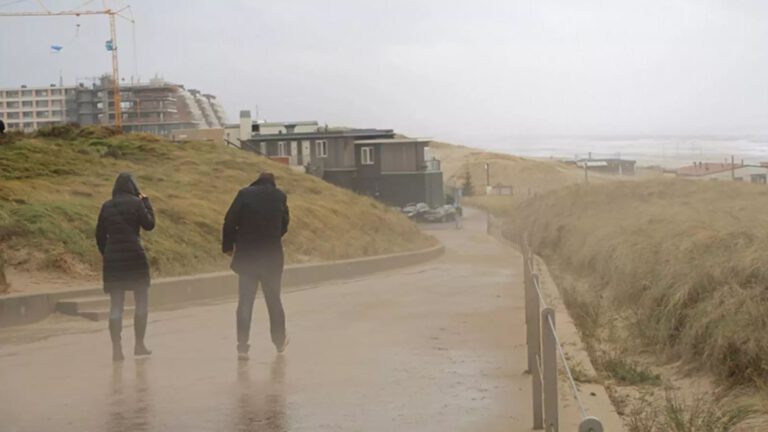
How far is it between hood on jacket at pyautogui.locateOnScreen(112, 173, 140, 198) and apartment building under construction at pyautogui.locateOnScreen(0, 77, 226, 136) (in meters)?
54.7

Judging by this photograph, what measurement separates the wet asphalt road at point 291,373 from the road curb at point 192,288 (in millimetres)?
302

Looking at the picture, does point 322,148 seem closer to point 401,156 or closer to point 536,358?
point 401,156

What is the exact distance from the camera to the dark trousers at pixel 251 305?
36.9ft

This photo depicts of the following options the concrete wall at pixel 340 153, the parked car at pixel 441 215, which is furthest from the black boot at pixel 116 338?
the concrete wall at pixel 340 153

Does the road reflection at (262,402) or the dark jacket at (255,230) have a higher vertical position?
the dark jacket at (255,230)

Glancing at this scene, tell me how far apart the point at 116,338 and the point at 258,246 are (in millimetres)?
1588

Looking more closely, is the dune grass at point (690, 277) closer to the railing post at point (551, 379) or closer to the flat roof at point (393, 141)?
the railing post at point (551, 379)

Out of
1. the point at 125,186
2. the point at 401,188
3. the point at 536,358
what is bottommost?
the point at 401,188

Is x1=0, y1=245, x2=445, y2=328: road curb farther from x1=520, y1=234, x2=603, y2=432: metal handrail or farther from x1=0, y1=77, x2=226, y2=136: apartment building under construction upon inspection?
x1=0, y1=77, x2=226, y2=136: apartment building under construction

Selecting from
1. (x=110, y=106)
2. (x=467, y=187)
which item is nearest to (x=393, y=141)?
(x=110, y=106)

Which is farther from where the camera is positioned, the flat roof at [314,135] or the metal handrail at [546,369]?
the flat roof at [314,135]

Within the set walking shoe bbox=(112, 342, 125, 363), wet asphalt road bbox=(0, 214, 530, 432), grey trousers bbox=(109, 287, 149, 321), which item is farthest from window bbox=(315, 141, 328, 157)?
walking shoe bbox=(112, 342, 125, 363)

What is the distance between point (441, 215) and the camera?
66562 millimetres

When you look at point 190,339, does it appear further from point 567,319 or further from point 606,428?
point 606,428
